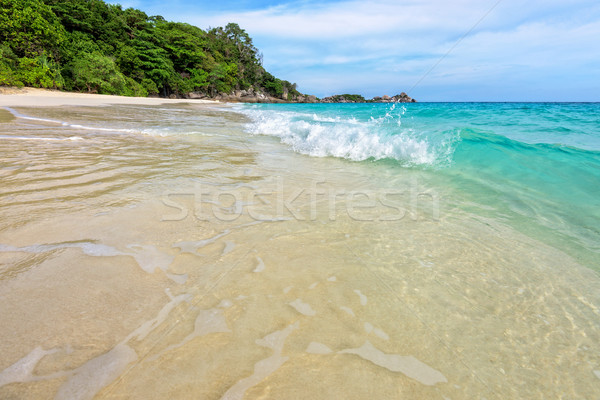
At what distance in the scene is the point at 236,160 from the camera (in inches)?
215

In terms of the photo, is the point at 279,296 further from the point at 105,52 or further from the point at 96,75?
the point at 105,52

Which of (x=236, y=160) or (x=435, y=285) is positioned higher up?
(x=236, y=160)

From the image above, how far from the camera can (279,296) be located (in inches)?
71.1

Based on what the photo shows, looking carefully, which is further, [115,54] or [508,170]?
[115,54]

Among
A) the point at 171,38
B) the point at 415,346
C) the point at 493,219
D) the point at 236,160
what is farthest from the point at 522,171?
the point at 171,38

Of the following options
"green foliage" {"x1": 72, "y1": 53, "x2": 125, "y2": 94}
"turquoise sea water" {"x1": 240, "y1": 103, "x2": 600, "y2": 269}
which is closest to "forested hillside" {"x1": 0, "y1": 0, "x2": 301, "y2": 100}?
"green foliage" {"x1": 72, "y1": 53, "x2": 125, "y2": 94}

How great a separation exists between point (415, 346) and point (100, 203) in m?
3.32

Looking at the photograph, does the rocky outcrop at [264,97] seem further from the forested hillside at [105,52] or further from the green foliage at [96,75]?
the green foliage at [96,75]

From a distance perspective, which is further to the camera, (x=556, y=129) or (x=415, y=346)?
(x=556, y=129)

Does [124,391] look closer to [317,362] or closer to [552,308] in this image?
[317,362]

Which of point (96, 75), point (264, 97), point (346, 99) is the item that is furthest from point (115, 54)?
point (346, 99)

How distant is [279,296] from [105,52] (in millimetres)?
47697

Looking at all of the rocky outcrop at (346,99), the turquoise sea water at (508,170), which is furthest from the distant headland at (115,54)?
the rocky outcrop at (346,99)

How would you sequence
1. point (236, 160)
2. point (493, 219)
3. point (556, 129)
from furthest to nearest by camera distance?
point (556, 129) < point (236, 160) < point (493, 219)
